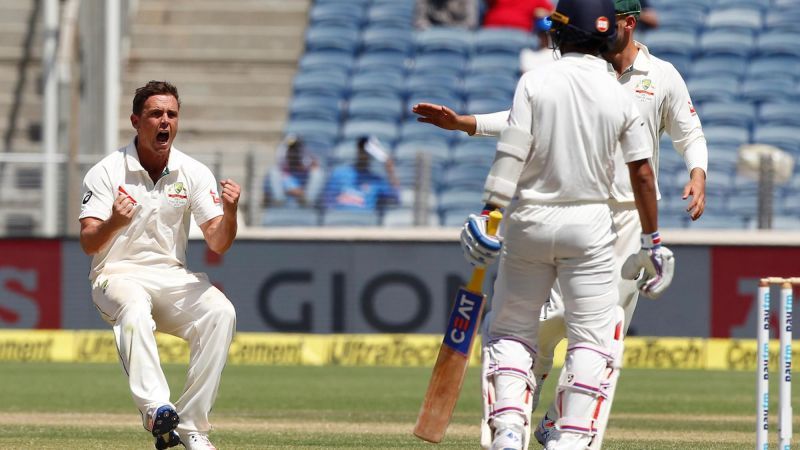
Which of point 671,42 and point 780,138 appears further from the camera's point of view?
point 671,42

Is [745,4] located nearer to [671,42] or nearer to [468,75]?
[671,42]

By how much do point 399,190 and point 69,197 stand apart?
10.4 ft

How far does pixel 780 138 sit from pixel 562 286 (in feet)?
38.8

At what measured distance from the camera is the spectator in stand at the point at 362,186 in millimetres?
15398

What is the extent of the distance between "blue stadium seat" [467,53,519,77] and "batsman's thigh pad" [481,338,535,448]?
1282 cm

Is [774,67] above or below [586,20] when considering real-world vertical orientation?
above

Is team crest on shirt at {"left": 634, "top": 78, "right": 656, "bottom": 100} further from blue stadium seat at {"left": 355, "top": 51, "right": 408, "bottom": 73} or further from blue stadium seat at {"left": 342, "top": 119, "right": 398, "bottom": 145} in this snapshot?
blue stadium seat at {"left": 355, "top": 51, "right": 408, "bottom": 73}

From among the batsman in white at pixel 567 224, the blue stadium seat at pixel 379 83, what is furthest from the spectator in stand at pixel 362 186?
the batsman in white at pixel 567 224

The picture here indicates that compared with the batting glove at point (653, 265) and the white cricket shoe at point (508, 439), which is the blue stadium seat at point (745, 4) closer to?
the batting glove at point (653, 265)

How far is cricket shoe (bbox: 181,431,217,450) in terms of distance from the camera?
665cm

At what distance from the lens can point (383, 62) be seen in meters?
19.0

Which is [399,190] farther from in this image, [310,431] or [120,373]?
[310,431]

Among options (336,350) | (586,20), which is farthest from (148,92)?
(336,350)

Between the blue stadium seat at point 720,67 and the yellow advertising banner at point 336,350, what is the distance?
14.5 feet
